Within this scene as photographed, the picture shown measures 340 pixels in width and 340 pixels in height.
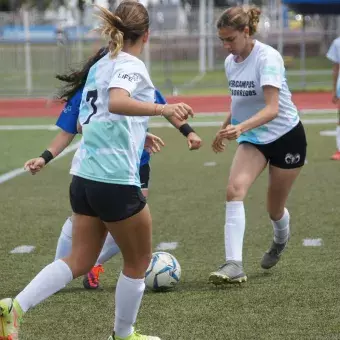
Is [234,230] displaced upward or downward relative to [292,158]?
downward

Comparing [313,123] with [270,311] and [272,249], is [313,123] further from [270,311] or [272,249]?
[270,311]

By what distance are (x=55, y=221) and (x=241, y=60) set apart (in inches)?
137

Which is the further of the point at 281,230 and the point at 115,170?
the point at 281,230

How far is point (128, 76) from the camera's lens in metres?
4.91

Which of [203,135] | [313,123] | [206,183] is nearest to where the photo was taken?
[206,183]

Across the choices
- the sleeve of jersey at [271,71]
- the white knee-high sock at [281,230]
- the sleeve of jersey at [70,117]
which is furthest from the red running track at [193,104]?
the sleeve of jersey at [70,117]

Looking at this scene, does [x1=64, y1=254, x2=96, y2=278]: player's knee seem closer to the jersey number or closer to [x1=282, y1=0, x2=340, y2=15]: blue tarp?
the jersey number

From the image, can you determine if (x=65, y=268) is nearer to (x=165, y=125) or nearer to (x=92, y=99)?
(x=92, y=99)

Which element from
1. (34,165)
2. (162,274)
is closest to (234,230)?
(162,274)

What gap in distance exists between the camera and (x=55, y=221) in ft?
32.3

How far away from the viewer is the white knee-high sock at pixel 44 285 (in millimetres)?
5137

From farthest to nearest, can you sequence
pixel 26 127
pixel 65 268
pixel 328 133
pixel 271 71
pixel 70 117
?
pixel 26 127 → pixel 328 133 → pixel 271 71 → pixel 70 117 → pixel 65 268

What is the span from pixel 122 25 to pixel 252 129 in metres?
2.10

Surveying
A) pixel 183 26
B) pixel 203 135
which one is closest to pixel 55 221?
pixel 203 135
